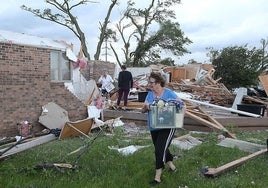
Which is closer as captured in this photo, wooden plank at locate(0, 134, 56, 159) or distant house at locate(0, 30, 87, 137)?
Result: wooden plank at locate(0, 134, 56, 159)

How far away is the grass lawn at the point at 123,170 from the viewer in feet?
17.3

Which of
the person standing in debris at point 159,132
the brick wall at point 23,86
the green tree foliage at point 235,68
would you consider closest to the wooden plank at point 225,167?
the person standing in debris at point 159,132

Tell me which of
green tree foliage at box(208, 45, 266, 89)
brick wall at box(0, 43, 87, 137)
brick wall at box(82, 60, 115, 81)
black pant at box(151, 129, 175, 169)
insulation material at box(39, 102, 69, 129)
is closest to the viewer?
black pant at box(151, 129, 175, 169)

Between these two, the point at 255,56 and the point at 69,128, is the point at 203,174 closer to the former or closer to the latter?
the point at 69,128

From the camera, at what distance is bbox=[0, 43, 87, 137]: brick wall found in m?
10.3

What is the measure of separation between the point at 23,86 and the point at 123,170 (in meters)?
5.97

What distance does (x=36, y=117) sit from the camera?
36.5 feet

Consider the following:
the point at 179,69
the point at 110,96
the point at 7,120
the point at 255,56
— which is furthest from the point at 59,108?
the point at 255,56

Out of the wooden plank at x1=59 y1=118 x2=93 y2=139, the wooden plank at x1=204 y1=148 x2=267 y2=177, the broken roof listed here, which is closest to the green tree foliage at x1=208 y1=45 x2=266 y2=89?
the broken roof

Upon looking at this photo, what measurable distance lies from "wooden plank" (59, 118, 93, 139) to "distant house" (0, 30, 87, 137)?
1853 mm

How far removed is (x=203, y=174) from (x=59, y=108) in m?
6.91

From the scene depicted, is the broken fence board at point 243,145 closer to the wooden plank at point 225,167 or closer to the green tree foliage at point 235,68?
the wooden plank at point 225,167

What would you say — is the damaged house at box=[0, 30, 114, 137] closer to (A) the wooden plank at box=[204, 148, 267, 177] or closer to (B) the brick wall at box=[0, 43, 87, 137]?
(B) the brick wall at box=[0, 43, 87, 137]

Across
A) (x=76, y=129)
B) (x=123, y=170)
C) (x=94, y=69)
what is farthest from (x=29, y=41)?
(x=94, y=69)
